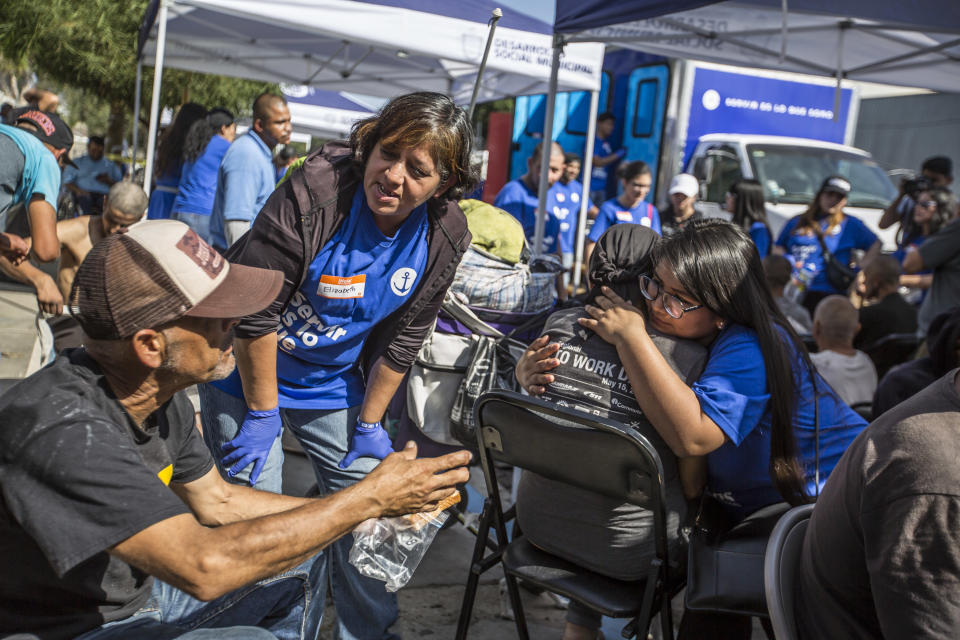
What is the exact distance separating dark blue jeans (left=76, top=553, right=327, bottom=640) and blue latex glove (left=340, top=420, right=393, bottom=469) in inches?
16.5

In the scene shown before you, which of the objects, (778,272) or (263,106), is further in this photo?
(263,106)

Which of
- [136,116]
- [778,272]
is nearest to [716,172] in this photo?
[778,272]

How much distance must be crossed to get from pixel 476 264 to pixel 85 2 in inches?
608

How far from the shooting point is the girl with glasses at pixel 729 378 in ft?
6.84

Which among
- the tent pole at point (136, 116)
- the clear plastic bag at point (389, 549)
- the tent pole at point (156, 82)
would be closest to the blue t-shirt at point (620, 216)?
the tent pole at point (156, 82)

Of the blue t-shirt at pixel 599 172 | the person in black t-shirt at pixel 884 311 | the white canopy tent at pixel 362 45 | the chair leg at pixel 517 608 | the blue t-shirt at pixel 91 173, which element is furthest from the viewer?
the blue t-shirt at pixel 91 173

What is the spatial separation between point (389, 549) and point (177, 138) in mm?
4767

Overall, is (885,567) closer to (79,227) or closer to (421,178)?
(421,178)

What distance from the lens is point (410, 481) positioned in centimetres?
174

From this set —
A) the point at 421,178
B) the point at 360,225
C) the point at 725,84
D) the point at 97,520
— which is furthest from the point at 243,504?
the point at 725,84

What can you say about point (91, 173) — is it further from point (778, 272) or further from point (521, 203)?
point (778, 272)

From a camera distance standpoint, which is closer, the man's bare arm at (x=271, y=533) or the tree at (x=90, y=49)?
the man's bare arm at (x=271, y=533)

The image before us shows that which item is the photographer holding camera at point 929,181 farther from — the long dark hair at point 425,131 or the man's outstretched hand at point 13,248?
the man's outstretched hand at point 13,248

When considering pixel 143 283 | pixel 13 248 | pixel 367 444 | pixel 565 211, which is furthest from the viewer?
pixel 565 211
